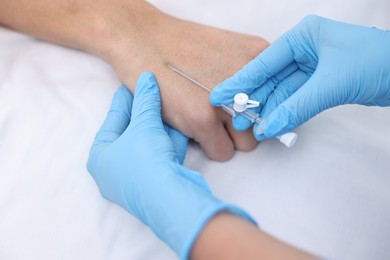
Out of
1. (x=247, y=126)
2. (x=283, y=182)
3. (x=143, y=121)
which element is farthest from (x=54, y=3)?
(x=283, y=182)

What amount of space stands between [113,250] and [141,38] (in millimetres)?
640

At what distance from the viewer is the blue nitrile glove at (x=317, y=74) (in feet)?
3.20

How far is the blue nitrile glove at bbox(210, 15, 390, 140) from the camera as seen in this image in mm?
977

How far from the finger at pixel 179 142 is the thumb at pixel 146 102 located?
9 centimetres

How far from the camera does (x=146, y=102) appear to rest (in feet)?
3.43

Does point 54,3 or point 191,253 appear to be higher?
point 54,3

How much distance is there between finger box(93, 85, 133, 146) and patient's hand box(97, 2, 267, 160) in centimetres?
4

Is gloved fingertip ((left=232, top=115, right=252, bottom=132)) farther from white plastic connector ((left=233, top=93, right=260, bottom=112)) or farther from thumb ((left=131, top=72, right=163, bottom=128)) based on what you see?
thumb ((left=131, top=72, right=163, bottom=128))

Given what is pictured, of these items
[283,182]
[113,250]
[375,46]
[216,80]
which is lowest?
[113,250]

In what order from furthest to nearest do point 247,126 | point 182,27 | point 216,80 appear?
point 182,27 < point 216,80 < point 247,126

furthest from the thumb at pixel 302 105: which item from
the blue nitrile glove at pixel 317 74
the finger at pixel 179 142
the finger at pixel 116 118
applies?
the finger at pixel 116 118

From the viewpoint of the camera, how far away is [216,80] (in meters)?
1.14

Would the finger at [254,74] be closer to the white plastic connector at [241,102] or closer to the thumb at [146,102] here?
the white plastic connector at [241,102]

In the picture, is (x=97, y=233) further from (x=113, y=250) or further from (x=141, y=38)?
(x=141, y=38)
